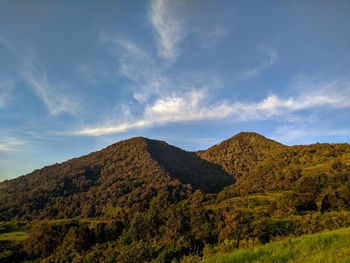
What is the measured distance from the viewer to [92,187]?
479 feet

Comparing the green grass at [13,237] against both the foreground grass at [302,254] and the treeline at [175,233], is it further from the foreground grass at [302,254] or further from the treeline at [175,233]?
the foreground grass at [302,254]

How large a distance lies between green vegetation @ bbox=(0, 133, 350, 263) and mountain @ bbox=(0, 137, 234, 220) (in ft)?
2.27

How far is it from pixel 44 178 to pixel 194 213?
184108mm

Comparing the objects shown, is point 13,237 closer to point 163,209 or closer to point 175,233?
point 163,209

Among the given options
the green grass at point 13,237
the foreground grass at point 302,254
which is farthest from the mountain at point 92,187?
the foreground grass at point 302,254

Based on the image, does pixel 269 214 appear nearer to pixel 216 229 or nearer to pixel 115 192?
pixel 216 229

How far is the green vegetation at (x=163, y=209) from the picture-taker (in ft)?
51.9

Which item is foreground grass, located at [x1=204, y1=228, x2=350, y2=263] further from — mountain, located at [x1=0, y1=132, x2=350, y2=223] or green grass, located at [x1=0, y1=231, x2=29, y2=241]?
mountain, located at [x1=0, y1=132, x2=350, y2=223]

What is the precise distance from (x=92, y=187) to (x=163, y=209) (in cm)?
12743

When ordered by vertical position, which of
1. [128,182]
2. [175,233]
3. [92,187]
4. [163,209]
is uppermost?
[128,182]

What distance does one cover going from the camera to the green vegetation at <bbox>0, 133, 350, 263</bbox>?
15.8 meters

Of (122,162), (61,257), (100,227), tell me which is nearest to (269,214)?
(100,227)

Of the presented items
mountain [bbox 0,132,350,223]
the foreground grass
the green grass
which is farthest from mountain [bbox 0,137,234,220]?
the foreground grass

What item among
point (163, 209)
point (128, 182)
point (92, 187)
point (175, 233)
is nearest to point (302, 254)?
point (175, 233)
